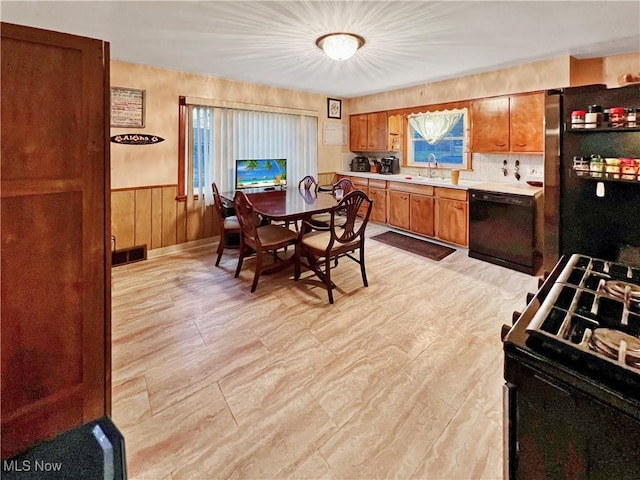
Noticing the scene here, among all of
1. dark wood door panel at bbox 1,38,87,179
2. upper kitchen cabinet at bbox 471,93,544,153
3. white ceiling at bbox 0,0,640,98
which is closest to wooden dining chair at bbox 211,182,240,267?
white ceiling at bbox 0,0,640,98

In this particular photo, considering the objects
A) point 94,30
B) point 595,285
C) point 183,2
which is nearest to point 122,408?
point 595,285

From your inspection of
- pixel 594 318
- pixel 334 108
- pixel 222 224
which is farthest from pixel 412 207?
pixel 594 318

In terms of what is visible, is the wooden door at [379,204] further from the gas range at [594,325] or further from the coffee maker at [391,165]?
the gas range at [594,325]

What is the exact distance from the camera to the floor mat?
4441mm

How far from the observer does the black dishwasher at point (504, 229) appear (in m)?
3.65

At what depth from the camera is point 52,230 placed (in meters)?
0.98

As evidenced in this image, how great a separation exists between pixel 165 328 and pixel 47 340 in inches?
65.5

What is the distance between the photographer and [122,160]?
396cm

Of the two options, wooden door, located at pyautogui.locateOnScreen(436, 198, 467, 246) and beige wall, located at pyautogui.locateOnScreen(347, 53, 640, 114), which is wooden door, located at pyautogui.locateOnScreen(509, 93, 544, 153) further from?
wooden door, located at pyautogui.locateOnScreen(436, 198, 467, 246)

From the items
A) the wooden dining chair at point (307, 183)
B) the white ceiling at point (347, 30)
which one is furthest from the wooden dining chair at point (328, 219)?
the white ceiling at point (347, 30)

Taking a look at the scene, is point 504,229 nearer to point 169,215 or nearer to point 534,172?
point 534,172

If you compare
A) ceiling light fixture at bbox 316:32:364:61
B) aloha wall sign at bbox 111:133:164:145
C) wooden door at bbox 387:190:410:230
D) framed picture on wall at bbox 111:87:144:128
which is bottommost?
wooden door at bbox 387:190:410:230

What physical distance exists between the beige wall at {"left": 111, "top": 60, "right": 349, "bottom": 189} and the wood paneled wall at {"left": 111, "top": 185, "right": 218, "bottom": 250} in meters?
0.13

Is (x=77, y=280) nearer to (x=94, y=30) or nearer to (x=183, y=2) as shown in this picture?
(x=183, y=2)
